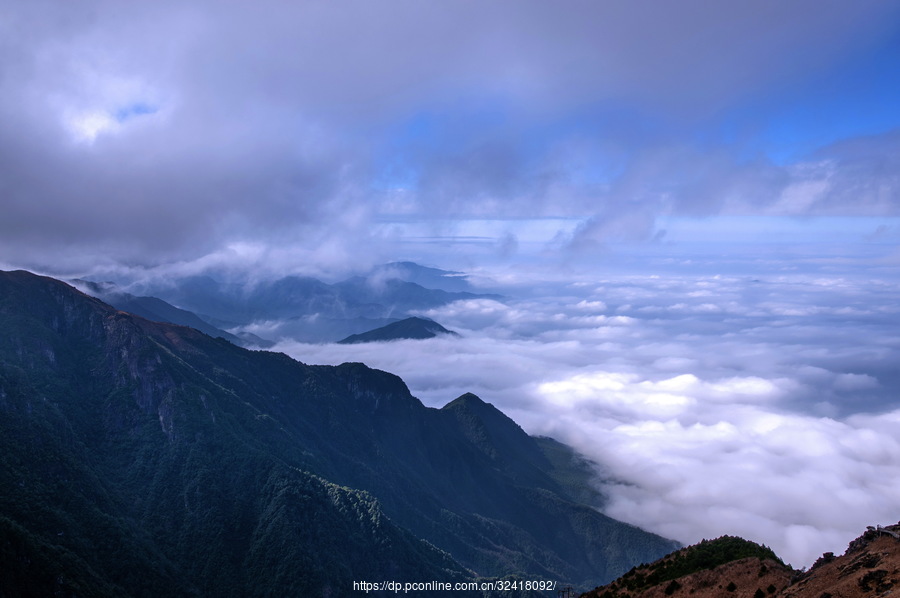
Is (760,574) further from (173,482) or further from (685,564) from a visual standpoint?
(173,482)

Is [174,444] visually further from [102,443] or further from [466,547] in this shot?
[466,547]

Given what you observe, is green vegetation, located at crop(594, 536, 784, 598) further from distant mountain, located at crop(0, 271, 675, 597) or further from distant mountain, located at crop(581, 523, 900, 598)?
distant mountain, located at crop(0, 271, 675, 597)

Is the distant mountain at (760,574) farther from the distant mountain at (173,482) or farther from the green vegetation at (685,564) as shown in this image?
the distant mountain at (173,482)

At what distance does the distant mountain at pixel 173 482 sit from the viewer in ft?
288

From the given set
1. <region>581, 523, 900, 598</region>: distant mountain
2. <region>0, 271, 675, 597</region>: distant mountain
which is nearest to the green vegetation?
<region>581, 523, 900, 598</region>: distant mountain

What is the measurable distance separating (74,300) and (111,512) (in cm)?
7740

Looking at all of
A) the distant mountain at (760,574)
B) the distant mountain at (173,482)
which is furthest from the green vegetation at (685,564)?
the distant mountain at (173,482)

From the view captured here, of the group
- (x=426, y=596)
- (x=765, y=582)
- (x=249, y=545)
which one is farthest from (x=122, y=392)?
(x=765, y=582)

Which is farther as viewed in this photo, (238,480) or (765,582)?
(238,480)

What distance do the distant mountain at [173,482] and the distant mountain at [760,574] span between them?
7394cm

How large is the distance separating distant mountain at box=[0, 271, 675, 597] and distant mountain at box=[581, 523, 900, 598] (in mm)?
73937

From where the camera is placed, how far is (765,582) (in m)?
39.0

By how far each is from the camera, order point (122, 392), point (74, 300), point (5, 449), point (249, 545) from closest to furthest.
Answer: point (5, 449) → point (249, 545) → point (122, 392) → point (74, 300)

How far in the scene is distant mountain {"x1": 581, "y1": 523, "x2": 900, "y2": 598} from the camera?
3053cm
